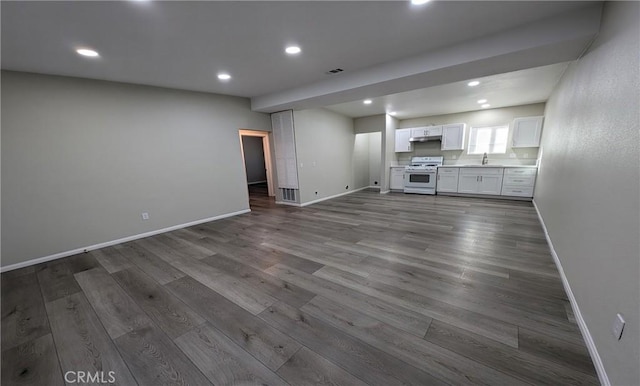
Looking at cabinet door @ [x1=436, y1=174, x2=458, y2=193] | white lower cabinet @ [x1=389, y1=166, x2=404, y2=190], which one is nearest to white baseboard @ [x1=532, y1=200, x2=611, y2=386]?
cabinet door @ [x1=436, y1=174, x2=458, y2=193]

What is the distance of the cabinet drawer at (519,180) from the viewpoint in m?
5.30

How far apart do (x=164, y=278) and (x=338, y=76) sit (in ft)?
11.9

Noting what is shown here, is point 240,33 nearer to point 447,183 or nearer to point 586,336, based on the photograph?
point 586,336

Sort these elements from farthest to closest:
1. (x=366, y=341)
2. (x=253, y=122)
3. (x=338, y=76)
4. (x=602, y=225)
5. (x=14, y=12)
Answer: (x=253, y=122), (x=338, y=76), (x=14, y=12), (x=366, y=341), (x=602, y=225)

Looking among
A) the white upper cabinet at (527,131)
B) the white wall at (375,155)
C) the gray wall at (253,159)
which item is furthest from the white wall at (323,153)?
the gray wall at (253,159)

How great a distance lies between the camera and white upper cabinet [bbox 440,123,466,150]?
629 cm

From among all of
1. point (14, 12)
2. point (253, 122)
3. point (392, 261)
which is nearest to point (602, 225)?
point (392, 261)

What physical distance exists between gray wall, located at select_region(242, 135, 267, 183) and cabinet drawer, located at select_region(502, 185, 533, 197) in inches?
351

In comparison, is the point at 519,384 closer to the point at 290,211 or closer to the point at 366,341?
the point at 366,341

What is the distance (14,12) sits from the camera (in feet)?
5.60

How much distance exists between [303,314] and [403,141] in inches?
259

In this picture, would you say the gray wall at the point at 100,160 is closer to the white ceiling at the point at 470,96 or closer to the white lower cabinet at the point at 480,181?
the white ceiling at the point at 470,96

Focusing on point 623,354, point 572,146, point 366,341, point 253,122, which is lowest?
point 366,341

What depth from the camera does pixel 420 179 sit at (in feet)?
21.9
